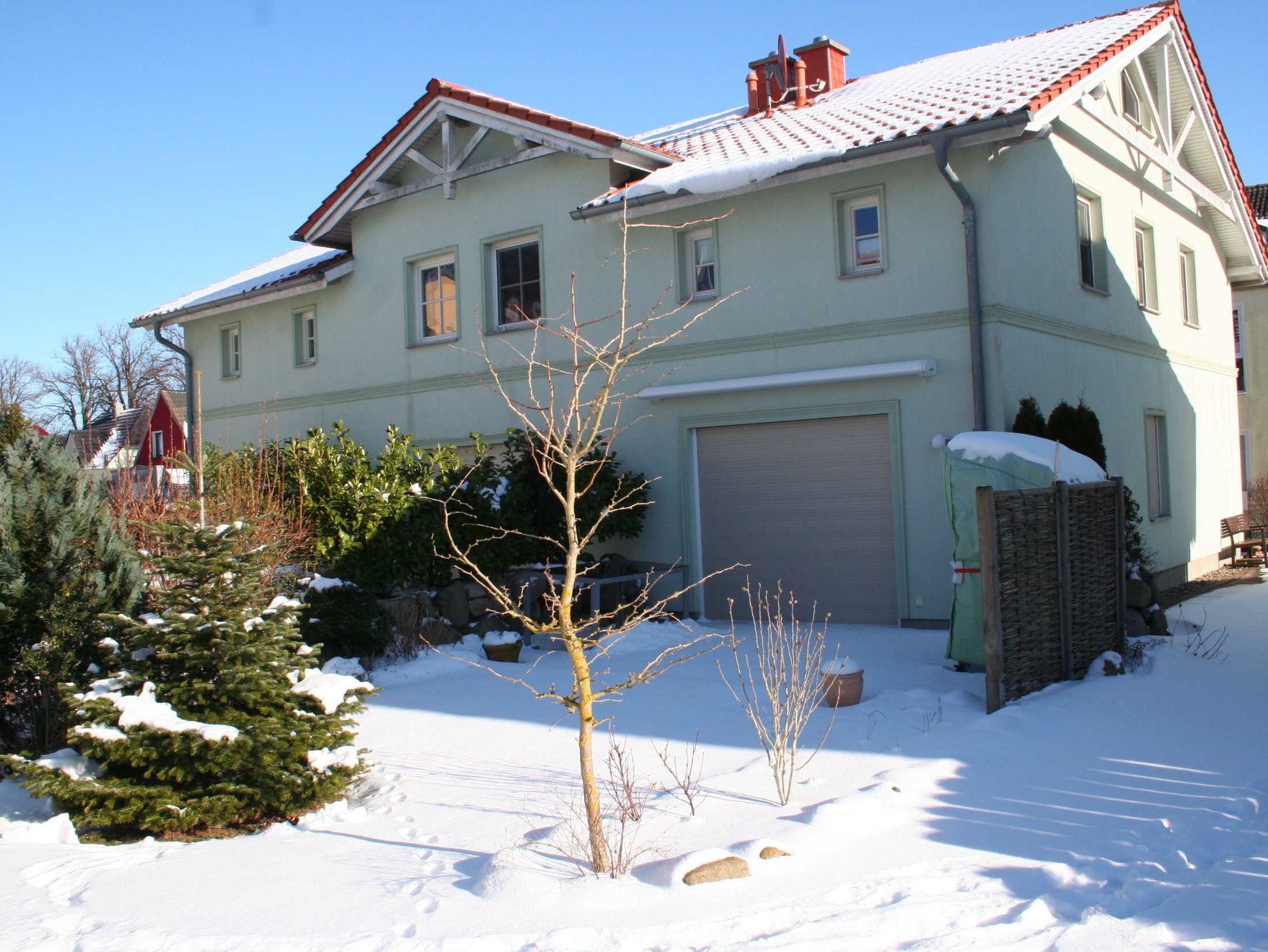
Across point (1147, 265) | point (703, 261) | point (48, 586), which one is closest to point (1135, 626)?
point (703, 261)

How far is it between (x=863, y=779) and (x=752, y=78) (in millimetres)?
13402

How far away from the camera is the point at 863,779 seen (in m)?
6.16

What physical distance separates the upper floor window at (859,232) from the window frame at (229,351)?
1187 centimetres

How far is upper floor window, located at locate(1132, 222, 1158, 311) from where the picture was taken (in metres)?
16.4

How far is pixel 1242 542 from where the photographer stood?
19016 mm

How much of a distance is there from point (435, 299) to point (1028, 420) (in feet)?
28.9

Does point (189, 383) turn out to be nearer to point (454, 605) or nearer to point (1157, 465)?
point (454, 605)

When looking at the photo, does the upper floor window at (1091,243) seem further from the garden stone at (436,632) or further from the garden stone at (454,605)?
the garden stone at (436,632)

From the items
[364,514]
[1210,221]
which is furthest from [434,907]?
[1210,221]

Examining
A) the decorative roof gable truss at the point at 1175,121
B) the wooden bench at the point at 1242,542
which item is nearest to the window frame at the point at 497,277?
the decorative roof gable truss at the point at 1175,121

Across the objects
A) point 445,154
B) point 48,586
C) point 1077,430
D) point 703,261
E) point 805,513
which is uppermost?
point 445,154

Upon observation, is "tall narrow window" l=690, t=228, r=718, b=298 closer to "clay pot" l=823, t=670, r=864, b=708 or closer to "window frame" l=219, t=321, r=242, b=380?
"clay pot" l=823, t=670, r=864, b=708

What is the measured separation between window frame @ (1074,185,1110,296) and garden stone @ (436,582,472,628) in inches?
342

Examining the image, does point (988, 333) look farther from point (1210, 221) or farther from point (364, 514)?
point (1210, 221)
